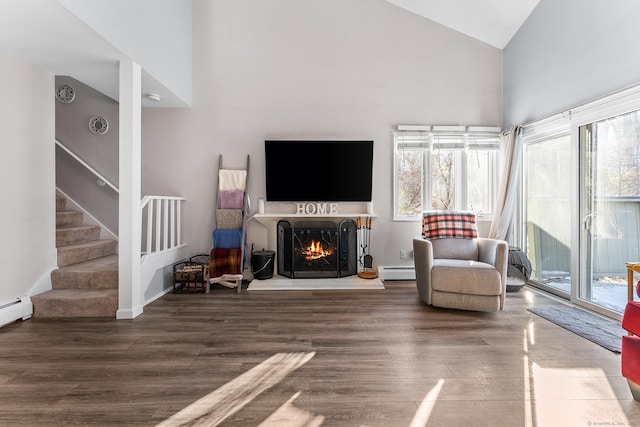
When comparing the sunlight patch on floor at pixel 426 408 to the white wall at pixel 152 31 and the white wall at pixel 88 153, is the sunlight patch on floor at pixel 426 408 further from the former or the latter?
the white wall at pixel 88 153

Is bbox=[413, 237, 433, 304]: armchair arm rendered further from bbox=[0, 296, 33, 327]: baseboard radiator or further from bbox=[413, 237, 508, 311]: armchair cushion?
bbox=[0, 296, 33, 327]: baseboard radiator

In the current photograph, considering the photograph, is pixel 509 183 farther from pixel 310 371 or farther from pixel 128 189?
pixel 128 189

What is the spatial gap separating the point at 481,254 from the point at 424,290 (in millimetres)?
885

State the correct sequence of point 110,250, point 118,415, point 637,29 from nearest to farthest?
point 118,415 → point 637,29 → point 110,250

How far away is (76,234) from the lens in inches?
157

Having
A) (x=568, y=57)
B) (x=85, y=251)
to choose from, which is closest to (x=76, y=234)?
(x=85, y=251)

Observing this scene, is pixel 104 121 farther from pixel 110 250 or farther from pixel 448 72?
pixel 448 72

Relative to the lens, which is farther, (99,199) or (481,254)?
(99,199)

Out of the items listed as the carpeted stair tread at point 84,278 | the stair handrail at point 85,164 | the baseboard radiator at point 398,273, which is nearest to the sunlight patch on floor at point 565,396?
the baseboard radiator at point 398,273

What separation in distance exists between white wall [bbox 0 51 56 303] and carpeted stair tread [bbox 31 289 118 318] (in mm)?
218

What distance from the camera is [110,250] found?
4.22 meters

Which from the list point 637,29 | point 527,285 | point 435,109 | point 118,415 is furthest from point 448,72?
point 118,415

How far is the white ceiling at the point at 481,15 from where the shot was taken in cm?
410

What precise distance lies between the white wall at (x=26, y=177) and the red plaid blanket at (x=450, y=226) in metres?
4.14
